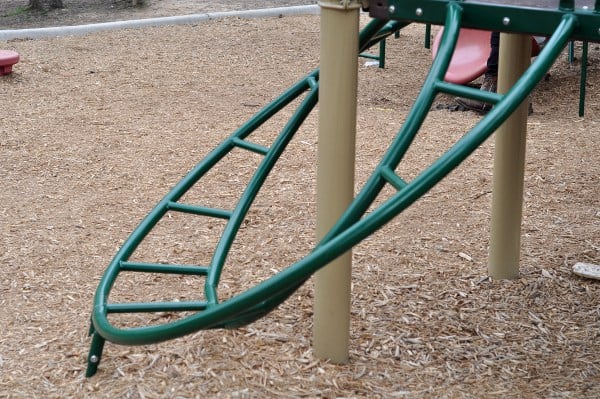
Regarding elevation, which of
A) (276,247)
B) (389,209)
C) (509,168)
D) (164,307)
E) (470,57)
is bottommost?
(276,247)

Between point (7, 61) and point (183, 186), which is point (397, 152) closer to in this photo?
point (183, 186)

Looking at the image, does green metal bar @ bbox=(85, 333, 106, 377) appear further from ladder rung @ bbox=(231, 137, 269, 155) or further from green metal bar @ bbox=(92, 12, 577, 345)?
ladder rung @ bbox=(231, 137, 269, 155)

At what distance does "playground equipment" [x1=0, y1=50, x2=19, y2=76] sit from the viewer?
7363 millimetres

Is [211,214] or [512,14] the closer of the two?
[512,14]

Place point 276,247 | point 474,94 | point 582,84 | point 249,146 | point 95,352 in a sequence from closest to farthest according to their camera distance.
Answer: point 474,94 < point 95,352 < point 249,146 < point 276,247 < point 582,84

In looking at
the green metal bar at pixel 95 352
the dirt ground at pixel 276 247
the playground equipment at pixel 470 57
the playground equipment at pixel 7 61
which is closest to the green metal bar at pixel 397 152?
the dirt ground at pixel 276 247

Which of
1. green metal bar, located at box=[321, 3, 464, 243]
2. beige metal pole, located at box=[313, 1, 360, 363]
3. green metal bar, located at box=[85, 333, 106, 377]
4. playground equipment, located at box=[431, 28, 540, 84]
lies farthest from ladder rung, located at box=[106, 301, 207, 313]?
playground equipment, located at box=[431, 28, 540, 84]

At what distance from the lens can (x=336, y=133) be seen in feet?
9.32

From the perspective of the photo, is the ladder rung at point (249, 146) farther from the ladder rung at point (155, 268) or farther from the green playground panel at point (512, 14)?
the green playground panel at point (512, 14)

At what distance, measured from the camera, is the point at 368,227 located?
2305 millimetres

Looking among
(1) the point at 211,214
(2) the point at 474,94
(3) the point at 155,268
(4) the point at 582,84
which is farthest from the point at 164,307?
(4) the point at 582,84

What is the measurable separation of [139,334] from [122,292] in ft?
4.06

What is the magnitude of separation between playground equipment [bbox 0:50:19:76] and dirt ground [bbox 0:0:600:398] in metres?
0.13

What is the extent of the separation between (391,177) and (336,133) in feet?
1.47
